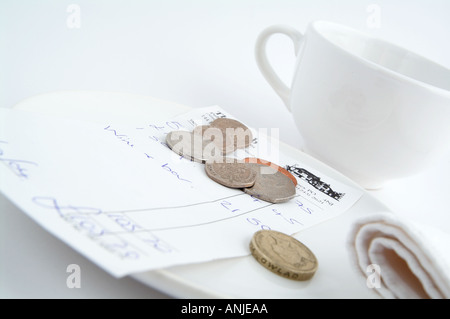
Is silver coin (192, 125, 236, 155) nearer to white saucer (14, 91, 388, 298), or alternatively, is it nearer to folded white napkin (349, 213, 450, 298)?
white saucer (14, 91, 388, 298)

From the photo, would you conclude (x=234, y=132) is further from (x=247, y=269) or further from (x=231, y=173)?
(x=247, y=269)

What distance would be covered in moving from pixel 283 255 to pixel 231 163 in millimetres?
142

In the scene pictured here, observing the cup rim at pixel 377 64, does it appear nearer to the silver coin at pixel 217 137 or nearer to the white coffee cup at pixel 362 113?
the white coffee cup at pixel 362 113

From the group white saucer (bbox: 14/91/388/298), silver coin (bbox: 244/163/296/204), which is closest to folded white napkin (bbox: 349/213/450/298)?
white saucer (bbox: 14/91/388/298)

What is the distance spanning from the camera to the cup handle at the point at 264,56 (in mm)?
550

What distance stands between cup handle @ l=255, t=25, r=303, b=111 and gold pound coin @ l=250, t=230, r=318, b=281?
274mm

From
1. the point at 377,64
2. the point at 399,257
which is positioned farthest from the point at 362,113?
the point at 399,257

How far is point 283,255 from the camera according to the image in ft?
1.03

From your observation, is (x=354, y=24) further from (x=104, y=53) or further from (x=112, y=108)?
(x=112, y=108)

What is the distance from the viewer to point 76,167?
1.07 feet

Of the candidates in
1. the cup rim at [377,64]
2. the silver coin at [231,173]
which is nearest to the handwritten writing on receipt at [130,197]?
the silver coin at [231,173]

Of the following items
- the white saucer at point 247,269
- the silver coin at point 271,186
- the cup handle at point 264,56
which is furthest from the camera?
the cup handle at point 264,56
